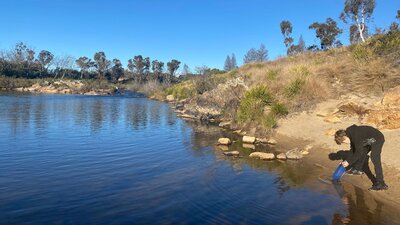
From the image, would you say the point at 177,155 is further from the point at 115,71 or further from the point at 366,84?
the point at 115,71

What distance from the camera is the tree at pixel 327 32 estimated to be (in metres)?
50.9

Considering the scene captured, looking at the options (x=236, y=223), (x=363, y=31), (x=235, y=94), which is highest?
(x=363, y=31)

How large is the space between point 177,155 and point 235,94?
13.0 m

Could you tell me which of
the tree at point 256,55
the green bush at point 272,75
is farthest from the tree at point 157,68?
the green bush at point 272,75

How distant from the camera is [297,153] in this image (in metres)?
14.8

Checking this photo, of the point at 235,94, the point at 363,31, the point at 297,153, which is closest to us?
the point at 297,153

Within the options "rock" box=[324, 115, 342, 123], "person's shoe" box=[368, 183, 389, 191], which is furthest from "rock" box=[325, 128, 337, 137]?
"person's shoe" box=[368, 183, 389, 191]

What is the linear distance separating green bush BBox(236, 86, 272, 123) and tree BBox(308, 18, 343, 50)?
32.4 metres

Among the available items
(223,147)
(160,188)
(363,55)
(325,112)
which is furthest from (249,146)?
(363,55)

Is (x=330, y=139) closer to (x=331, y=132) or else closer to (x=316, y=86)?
(x=331, y=132)

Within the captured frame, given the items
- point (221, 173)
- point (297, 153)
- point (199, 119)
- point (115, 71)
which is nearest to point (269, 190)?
point (221, 173)

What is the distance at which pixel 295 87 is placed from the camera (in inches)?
878

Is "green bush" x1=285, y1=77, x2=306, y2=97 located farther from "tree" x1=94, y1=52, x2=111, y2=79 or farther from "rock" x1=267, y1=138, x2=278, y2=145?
→ "tree" x1=94, y1=52, x2=111, y2=79

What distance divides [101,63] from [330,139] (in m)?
114
